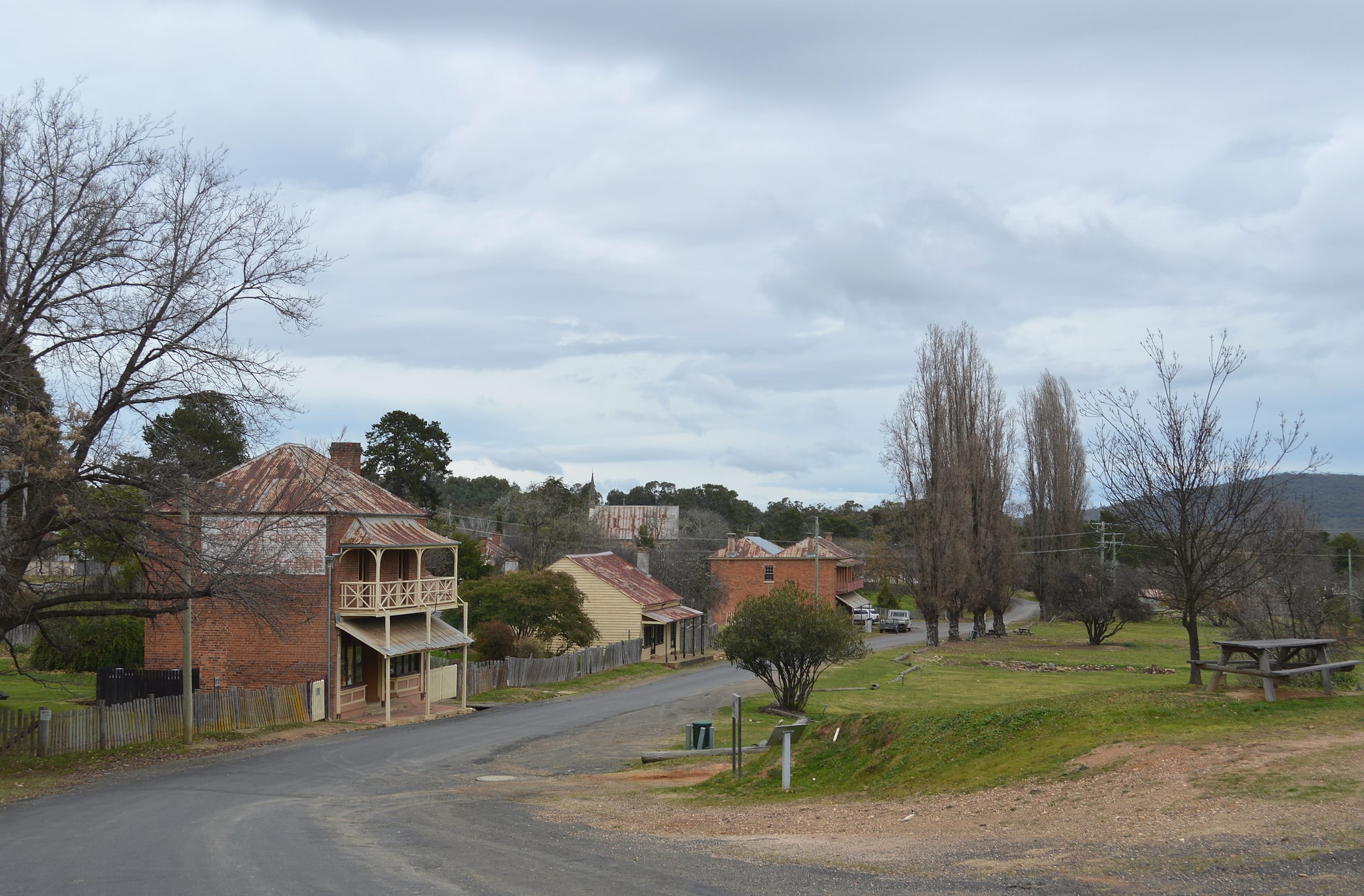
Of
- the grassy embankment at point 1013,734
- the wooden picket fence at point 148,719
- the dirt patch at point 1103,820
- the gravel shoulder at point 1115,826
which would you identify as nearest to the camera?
the gravel shoulder at point 1115,826

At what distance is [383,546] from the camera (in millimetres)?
29734

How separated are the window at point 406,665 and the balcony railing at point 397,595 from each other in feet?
7.79

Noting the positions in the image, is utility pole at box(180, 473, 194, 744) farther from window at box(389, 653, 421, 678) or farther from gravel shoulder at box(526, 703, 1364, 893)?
window at box(389, 653, 421, 678)

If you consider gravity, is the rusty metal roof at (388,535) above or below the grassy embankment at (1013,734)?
above

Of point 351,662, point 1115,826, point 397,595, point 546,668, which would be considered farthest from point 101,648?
point 1115,826

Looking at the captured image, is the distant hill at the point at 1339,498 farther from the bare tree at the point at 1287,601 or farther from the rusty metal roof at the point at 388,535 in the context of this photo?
the rusty metal roof at the point at 388,535

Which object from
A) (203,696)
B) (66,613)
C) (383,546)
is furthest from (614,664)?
(66,613)

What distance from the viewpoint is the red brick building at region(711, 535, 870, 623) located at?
74.1 metres

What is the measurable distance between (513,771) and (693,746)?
3.88 meters

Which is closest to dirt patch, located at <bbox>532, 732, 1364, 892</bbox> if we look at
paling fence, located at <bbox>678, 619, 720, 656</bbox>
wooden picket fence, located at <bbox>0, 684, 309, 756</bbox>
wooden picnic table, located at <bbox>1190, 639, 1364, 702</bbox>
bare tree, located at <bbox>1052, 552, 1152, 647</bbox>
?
wooden picnic table, located at <bbox>1190, 639, 1364, 702</bbox>

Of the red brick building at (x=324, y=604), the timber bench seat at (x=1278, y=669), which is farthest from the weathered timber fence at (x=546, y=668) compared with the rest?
the timber bench seat at (x=1278, y=669)

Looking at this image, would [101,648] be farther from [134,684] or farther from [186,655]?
[186,655]

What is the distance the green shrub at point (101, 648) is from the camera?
36.2m

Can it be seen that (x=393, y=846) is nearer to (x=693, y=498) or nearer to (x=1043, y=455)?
(x=1043, y=455)
